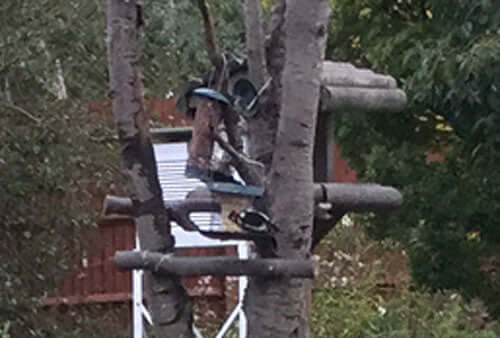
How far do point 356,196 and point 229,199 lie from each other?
0.77 m

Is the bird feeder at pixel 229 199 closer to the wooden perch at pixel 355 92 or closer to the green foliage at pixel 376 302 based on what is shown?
the wooden perch at pixel 355 92

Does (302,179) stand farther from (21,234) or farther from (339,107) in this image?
(21,234)

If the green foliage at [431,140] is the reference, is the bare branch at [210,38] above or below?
above

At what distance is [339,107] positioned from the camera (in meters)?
3.97

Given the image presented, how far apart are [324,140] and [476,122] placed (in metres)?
1.47

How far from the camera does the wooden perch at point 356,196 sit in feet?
12.3

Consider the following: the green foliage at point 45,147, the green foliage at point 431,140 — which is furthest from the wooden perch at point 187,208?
the green foliage at point 45,147

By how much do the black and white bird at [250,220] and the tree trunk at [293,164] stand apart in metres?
0.08

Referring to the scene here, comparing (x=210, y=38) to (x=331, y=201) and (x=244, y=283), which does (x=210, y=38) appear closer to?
(x=331, y=201)

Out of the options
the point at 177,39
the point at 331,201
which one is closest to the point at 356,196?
the point at 331,201

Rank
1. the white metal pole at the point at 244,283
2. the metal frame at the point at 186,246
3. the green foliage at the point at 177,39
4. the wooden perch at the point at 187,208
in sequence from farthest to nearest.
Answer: the green foliage at the point at 177,39 → the metal frame at the point at 186,246 → the white metal pole at the point at 244,283 → the wooden perch at the point at 187,208

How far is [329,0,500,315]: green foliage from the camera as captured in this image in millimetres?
5371

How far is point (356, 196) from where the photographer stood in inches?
152

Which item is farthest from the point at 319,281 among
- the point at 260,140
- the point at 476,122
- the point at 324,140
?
the point at 260,140
